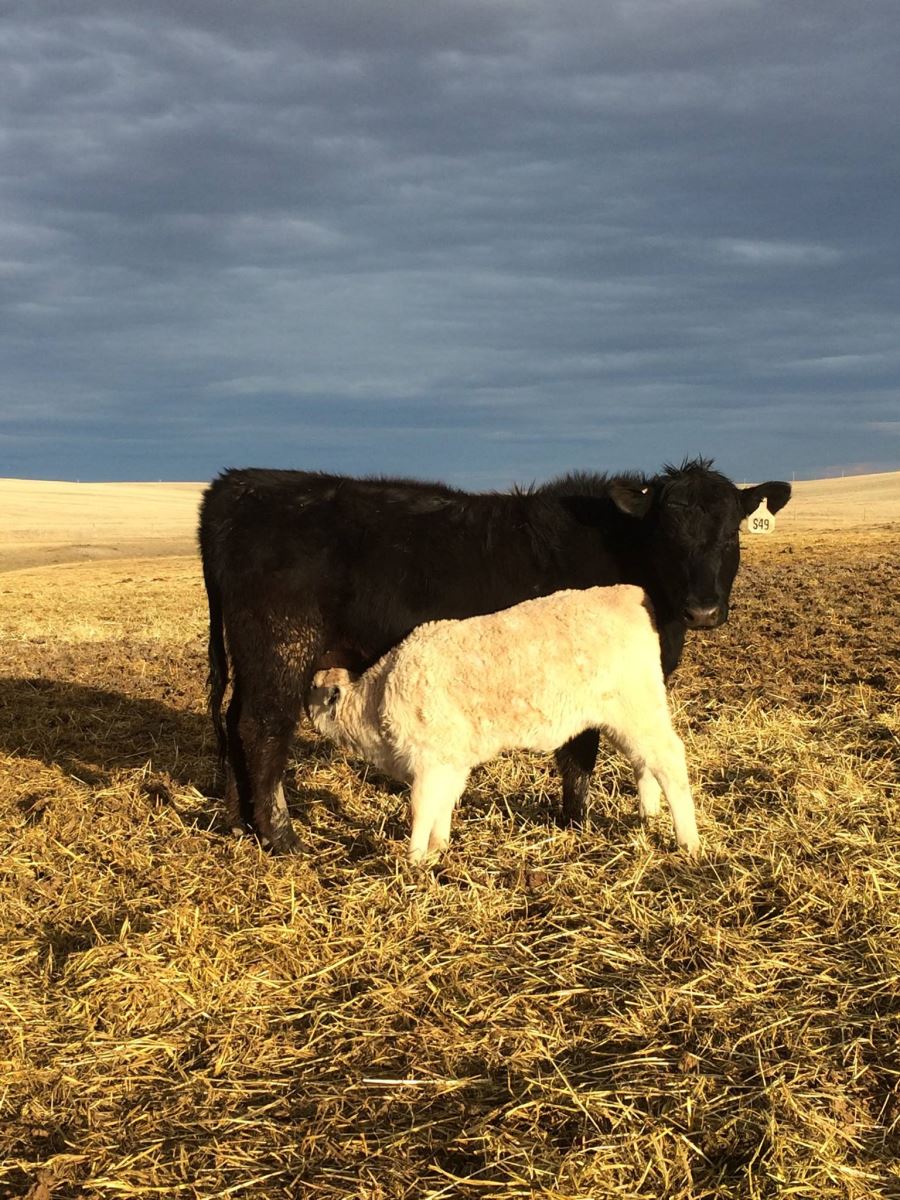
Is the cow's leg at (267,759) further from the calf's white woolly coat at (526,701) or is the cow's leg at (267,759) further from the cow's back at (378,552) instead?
the calf's white woolly coat at (526,701)

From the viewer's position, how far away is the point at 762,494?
22.5 ft

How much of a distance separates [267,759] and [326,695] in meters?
0.58

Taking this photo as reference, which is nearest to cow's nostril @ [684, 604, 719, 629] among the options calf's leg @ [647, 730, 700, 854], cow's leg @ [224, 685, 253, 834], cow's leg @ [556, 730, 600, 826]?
calf's leg @ [647, 730, 700, 854]

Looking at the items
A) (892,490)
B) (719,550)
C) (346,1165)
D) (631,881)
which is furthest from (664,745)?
(892,490)

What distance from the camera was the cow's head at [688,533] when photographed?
6020 mm

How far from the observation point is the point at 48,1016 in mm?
4066

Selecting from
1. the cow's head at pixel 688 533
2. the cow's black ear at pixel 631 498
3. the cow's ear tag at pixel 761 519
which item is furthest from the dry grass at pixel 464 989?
the cow's black ear at pixel 631 498

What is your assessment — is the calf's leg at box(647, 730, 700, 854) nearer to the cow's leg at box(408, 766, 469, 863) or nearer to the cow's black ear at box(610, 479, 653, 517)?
the cow's leg at box(408, 766, 469, 863)

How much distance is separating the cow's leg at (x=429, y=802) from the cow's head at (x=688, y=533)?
5.61 feet

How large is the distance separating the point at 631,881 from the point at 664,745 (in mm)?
799

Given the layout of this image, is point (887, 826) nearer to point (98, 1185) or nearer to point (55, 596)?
point (98, 1185)

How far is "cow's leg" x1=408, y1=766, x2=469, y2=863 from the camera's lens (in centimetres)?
541

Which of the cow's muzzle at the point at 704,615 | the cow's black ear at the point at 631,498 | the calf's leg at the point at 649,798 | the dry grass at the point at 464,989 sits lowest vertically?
the dry grass at the point at 464,989

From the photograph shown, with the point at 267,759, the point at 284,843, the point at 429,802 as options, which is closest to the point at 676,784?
the point at 429,802
